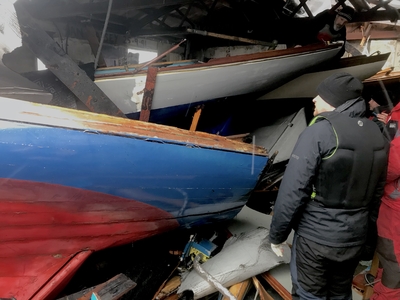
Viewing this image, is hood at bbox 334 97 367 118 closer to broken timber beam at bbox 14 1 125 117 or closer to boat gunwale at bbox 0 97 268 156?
boat gunwale at bbox 0 97 268 156

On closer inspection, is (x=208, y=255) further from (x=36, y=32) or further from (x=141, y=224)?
(x=36, y=32)

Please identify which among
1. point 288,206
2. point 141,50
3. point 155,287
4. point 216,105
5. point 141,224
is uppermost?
point 141,50

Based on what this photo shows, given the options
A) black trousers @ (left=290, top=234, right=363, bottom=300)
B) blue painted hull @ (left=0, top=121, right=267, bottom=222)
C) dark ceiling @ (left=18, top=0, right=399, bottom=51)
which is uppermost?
dark ceiling @ (left=18, top=0, right=399, bottom=51)

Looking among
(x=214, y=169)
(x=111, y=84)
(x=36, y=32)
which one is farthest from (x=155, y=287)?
(x=36, y=32)

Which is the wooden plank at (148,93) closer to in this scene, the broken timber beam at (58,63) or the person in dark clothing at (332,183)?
the broken timber beam at (58,63)

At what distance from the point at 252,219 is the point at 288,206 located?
47.4 inches

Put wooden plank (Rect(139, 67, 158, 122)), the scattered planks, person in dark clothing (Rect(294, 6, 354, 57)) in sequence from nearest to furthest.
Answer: the scattered planks, wooden plank (Rect(139, 67, 158, 122)), person in dark clothing (Rect(294, 6, 354, 57))

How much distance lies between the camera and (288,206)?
129 centimetres

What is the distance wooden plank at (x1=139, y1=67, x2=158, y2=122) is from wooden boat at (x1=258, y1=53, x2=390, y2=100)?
183 cm

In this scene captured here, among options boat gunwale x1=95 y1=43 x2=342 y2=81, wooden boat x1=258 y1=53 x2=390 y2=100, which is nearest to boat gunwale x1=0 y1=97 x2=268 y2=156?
boat gunwale x1=95 y1=43 x2=342 y2=81

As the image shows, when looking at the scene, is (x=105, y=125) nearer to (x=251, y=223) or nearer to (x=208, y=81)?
(x=208, y=81)

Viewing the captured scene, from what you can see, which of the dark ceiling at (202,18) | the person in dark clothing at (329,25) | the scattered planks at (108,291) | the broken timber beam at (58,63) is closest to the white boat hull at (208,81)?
the broken timber beam at (58,63)

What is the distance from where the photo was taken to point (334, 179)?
1.24 meters

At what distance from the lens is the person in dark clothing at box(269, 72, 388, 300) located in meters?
1.21
